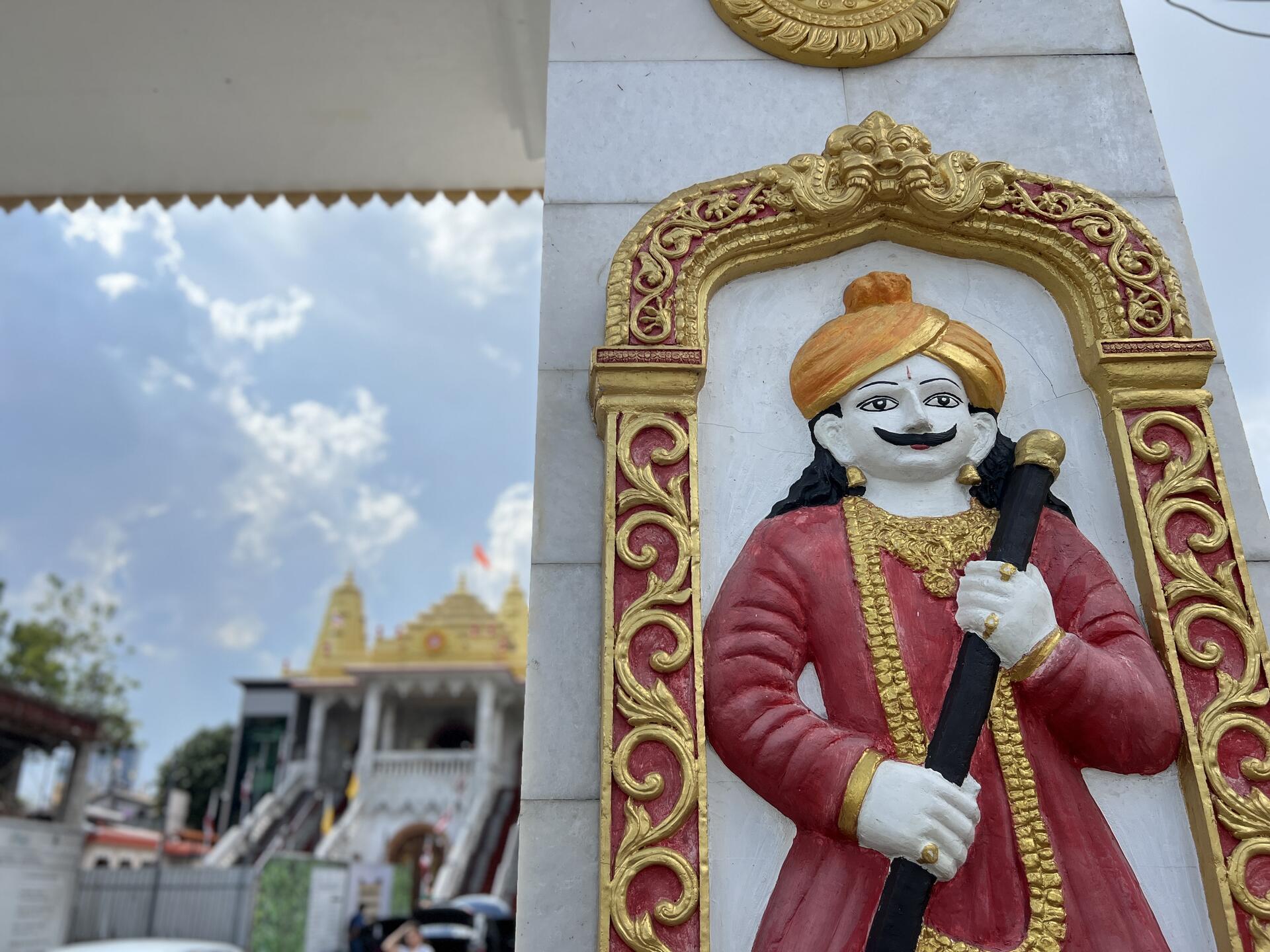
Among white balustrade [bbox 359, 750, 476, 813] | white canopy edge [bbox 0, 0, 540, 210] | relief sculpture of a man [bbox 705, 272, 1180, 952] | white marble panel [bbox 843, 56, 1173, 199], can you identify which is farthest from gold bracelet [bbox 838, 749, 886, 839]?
white balustrade [bbox 359, 750, 476, 813]

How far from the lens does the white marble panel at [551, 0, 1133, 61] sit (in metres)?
3.41

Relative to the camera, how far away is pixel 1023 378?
2.78 m

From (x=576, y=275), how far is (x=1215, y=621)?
2050 millimetres

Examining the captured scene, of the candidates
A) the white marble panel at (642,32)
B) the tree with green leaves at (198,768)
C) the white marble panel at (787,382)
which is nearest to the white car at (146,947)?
the white marble panel at (787,382)

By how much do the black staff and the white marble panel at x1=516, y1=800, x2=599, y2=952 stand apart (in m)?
0.66

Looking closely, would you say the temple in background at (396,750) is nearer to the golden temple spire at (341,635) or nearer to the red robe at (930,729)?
the golden temple spire at (341,635)

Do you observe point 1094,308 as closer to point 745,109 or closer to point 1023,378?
point 1023,378

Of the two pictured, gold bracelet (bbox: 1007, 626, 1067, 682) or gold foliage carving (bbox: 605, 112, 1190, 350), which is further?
gold foliage carving (bbox: 605, 112, 1190, 350)

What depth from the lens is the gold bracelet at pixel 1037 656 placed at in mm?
2244

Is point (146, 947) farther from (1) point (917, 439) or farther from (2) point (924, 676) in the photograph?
(1) point (917, 439)

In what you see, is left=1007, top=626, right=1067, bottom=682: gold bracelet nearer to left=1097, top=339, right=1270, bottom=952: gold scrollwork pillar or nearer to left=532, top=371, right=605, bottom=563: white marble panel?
left=1097, top=339, right=1270, bottom=952: gold scrollwork pillar

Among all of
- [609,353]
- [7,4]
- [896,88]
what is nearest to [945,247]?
[896,88]

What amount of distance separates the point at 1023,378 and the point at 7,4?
5.39 metres

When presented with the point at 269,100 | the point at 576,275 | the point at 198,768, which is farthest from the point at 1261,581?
the point at 198,768
